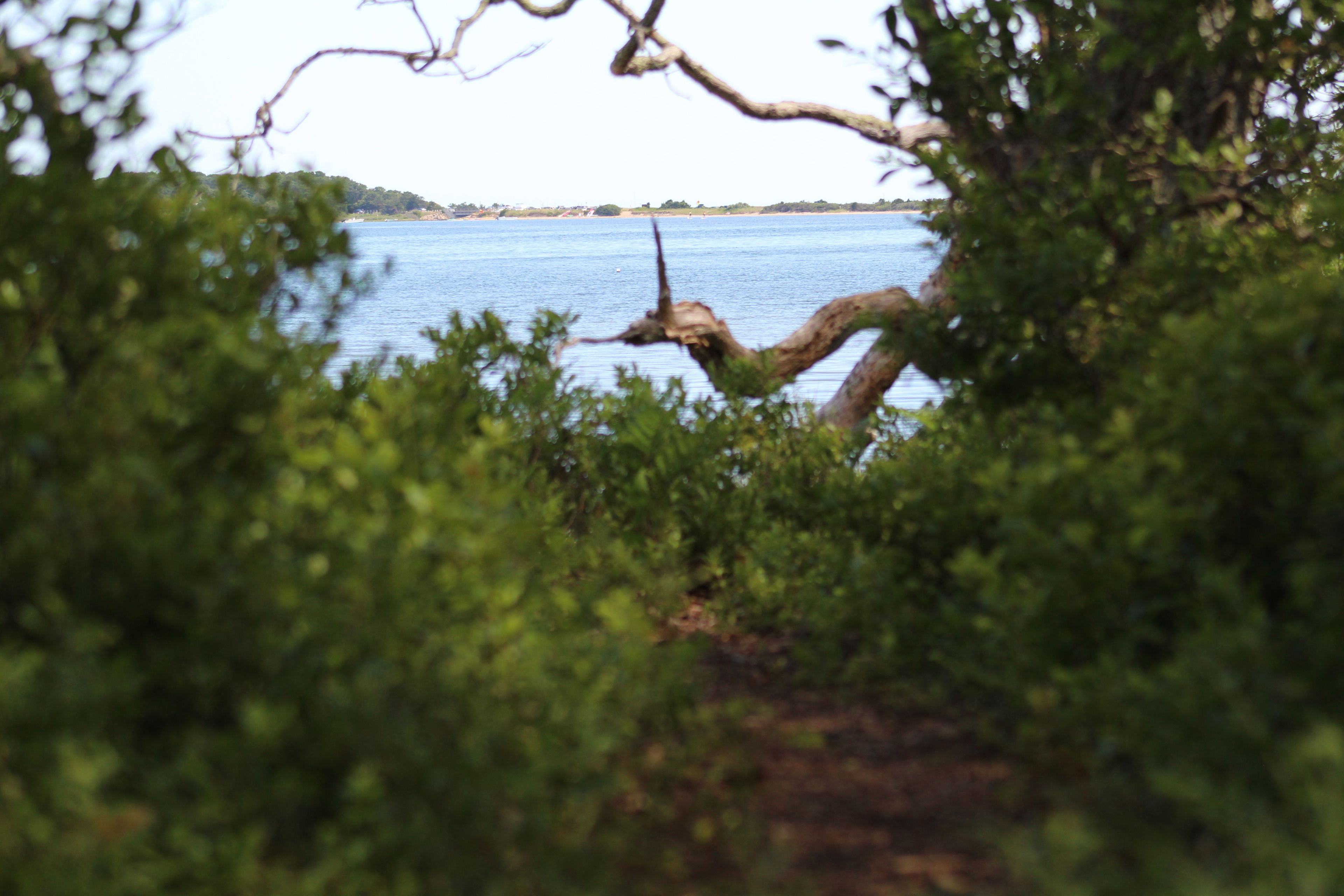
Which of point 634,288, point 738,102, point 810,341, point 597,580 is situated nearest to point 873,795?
point 597,580

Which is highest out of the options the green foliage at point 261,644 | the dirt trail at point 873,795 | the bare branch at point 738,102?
the bare branch at point 738,102

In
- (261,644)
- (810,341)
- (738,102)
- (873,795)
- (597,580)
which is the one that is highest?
(738,102)

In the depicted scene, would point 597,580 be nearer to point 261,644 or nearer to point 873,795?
point 873,795

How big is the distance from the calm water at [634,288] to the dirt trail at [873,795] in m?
2.07

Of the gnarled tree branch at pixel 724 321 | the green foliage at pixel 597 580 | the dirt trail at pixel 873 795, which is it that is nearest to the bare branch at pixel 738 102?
the gnarled tree branch at pixel 724 321

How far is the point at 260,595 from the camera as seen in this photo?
2.98m

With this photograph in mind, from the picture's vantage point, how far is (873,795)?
3820mm

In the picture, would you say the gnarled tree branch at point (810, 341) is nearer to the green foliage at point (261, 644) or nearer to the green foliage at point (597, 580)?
the green foliage at point (597, 580)

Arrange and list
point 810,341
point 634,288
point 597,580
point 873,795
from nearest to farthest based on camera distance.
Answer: point 873,795
point 597,580
point 810,341
point 634,288

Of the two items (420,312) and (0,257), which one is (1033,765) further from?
(420,312)

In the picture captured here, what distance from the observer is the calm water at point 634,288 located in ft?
57.5

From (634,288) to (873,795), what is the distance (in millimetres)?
52356

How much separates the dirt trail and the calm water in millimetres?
2072

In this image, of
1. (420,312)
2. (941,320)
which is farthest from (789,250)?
(941,320)
